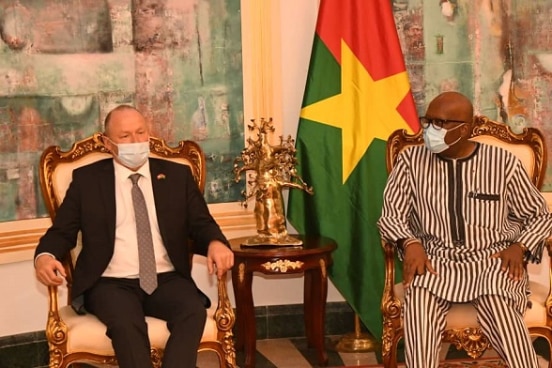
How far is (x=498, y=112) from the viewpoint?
632 centimetres

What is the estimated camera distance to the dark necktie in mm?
4516

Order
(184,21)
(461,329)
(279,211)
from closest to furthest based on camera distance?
(461,329), (279,211), (184,21)

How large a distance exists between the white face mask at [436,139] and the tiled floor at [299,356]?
1615 mm

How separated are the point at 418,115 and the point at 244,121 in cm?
108

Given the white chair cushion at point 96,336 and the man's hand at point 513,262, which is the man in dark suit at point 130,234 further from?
Answer: the man's hand at point 513,262

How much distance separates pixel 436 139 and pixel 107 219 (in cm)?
155

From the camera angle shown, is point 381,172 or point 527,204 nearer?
point 527,204

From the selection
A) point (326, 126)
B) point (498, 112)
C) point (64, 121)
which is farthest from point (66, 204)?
point (498, 112)

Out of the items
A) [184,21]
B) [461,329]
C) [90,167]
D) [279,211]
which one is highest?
[184,21]

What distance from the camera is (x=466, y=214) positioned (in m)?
4.61

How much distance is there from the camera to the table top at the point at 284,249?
532 cm

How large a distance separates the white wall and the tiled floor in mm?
355

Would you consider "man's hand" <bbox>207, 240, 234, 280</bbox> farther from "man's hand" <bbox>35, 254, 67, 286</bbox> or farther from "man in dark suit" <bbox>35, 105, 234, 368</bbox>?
"man's hand" <bbox>35, 254, 67, 286</bbox>

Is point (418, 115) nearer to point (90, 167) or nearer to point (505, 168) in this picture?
point (505, 168)
